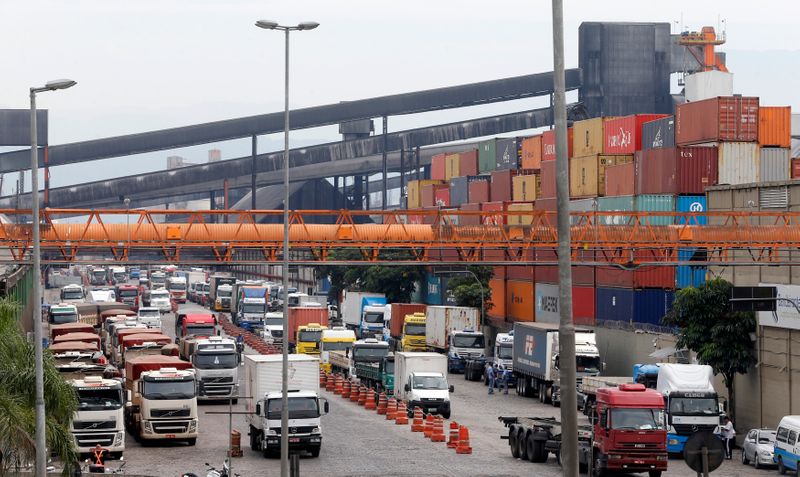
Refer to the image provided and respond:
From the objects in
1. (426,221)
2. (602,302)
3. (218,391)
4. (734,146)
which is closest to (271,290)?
(426,221)

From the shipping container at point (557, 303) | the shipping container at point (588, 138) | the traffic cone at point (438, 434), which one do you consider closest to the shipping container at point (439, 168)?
the shipping container at point (588, 138)

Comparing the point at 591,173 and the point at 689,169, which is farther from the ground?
the point at 591,173

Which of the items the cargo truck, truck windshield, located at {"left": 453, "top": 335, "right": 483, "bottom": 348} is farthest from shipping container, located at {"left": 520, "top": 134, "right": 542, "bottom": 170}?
the cargo truck

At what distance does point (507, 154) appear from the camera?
119 meters

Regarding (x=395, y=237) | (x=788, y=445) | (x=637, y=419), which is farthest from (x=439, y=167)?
(x=637, y=419)

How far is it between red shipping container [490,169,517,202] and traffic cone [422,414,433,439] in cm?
5990

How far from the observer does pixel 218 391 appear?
185 ft

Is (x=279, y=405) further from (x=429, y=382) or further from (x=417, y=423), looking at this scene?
(x=429, y=382)

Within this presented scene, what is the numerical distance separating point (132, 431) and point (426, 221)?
79.7 m

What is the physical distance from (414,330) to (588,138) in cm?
2004

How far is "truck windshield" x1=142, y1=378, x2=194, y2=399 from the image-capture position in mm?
44656

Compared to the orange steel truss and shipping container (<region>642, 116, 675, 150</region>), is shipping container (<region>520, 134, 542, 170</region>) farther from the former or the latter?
the orange steel truss

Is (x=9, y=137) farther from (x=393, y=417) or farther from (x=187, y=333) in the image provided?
(x=393, y=417)

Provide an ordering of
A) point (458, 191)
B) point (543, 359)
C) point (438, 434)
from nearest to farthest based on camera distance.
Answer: point (438, 434), point (543, 359), point (458, 191)
